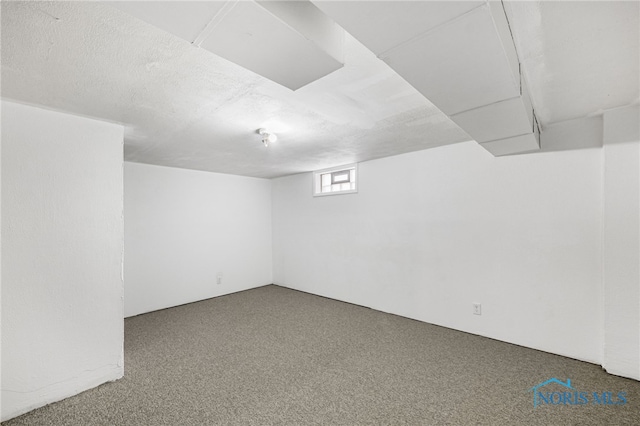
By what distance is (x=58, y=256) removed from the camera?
213 cm

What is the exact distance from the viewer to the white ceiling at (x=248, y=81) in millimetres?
1221

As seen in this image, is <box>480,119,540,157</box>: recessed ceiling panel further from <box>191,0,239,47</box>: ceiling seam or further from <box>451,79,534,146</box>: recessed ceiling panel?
<box>191,0,239,47</box>: ceiling seam

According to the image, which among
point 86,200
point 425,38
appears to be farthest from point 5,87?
point 425,38

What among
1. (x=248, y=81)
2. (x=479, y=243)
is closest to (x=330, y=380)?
(x=479, y=243)

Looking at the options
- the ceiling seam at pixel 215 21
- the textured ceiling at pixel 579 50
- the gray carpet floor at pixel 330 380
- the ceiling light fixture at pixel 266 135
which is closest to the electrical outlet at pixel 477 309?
the gray carpet floor at pixel 330 380

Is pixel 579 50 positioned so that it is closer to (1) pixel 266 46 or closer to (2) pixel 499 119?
(2) pixel 499 119

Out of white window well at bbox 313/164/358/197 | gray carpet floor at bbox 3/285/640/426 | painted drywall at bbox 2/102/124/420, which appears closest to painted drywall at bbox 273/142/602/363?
white window well at bbox 313/164/358/197

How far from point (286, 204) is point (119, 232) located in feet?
10.8

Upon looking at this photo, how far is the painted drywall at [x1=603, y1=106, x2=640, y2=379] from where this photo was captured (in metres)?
2.26

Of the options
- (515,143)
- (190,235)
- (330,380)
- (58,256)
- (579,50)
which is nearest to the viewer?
(579,50)

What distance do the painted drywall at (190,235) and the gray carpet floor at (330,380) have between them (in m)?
0.88

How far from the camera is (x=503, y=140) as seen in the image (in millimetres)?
2287

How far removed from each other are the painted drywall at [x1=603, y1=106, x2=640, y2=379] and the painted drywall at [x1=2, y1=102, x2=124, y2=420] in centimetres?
420

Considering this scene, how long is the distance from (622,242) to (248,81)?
3.21 meters
